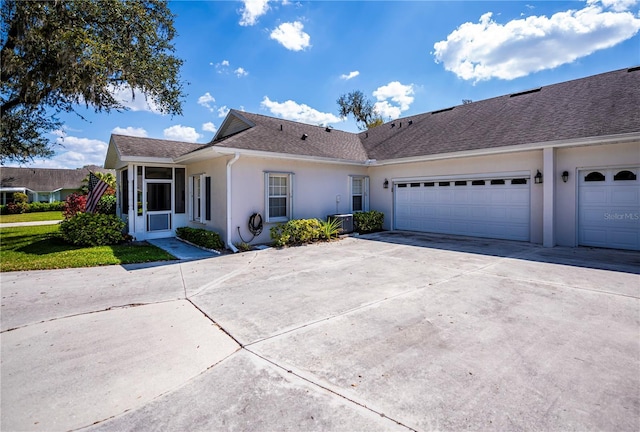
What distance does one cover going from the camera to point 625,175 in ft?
28.6

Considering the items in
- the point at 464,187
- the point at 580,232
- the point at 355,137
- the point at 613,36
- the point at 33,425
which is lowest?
the point at 33,425

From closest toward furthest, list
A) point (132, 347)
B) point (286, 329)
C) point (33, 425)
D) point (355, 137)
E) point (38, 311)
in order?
point (33, 425)
point (132, 347)
point (286, 329)
point (38, 311)
point (355, 137)

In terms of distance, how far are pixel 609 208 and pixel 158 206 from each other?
15.3m

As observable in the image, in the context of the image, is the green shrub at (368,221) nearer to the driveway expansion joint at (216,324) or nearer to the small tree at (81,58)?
the driveway expansion joint at (216,324)

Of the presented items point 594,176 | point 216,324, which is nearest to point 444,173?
point 594,176

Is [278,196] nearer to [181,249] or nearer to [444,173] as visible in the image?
[181,249]

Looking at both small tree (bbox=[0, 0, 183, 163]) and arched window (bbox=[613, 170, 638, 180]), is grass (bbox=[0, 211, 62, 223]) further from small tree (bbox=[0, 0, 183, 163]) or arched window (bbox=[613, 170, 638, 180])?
arched window (bbox=[613, 170, 638, 180])

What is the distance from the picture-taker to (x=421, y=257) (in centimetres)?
841

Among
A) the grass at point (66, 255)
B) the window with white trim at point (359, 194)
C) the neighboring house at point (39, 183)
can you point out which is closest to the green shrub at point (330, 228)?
the window with white trim at point (359, 194)

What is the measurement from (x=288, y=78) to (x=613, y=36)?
12.8 meters

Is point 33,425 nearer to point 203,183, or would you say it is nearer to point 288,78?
point 203,183

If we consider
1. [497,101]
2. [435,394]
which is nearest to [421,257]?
[435,394]

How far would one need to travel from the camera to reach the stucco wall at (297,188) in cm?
1020

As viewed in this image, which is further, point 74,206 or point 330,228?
point 74,206
